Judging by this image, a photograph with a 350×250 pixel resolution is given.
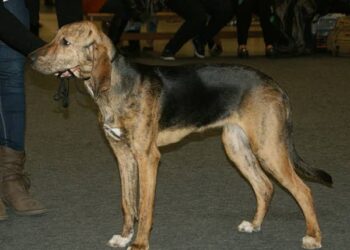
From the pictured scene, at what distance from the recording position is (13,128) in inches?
173

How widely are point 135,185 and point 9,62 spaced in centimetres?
111

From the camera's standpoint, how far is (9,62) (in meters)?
4.27

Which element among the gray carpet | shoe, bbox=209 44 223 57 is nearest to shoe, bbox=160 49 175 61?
shoe, bbox=209 44 223 57

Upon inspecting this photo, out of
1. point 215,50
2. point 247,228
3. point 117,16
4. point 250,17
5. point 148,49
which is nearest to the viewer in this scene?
point 247,228

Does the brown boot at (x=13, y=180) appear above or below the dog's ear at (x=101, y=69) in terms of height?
below

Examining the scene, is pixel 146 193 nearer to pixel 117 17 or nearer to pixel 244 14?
pixel 117 17

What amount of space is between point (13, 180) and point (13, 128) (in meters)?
0.34

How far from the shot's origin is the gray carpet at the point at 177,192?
3.90 m

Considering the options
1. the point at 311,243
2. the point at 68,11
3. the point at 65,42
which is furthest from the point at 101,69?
the point at 311,243

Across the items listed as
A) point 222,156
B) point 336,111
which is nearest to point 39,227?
point 222,156

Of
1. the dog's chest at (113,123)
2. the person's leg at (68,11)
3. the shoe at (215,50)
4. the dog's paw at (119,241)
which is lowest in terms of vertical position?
the shoe at (215,50)

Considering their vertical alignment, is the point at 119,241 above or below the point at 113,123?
below

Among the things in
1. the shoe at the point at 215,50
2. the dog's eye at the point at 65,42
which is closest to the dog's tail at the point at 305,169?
the dog's eye at the point at 65,42

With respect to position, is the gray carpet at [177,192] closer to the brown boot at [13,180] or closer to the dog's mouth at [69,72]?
the brown boot at [13,180]
